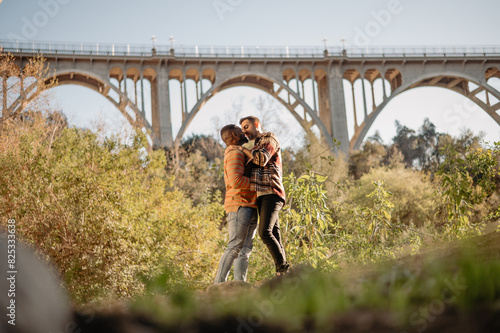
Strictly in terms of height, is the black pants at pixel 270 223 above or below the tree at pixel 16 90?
below

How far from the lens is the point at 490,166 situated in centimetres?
654

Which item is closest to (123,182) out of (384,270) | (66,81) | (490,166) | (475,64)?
(490,166)

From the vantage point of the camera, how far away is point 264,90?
4000 centimetres

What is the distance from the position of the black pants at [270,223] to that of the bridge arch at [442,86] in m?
34.9

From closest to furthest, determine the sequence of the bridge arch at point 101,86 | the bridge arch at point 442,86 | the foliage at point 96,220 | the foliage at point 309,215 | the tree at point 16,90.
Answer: the foliage at point 309,215 → the foliage at point 96,220 → the tree at point 16,90 → the bridge arch at point 101,86 → the bridge arch at point 442,86

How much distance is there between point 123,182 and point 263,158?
6.00 meters

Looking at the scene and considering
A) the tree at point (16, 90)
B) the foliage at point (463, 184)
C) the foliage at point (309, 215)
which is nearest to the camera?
the foliage at point (309, 215)

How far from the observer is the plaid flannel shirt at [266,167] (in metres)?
4.21

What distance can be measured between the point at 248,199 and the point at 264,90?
36.2m

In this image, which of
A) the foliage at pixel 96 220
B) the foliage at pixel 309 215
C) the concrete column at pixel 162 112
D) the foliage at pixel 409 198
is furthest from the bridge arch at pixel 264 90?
the foliage at pixel 309 215

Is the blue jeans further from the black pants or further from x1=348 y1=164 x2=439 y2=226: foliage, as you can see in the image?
x1=348 y1=164 x2=439 y2=226: foliage

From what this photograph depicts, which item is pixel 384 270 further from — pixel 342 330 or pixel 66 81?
pixel 66 81

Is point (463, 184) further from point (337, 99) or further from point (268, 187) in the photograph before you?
point (337, 99)

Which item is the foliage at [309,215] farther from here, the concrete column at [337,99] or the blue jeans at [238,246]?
the concrete column at [337,99]
